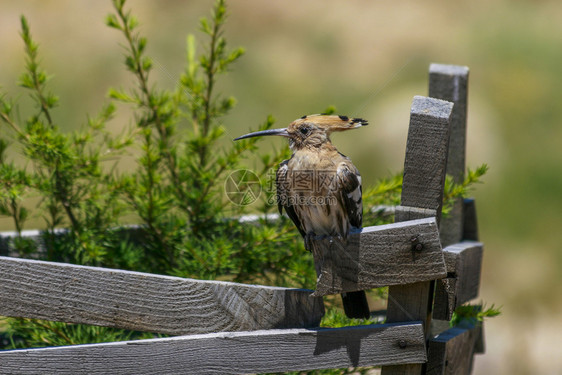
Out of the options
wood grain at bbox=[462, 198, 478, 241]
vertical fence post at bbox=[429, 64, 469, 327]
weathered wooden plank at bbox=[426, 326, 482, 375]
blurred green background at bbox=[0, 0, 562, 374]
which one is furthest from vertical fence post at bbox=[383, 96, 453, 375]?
blurred green background at bbox=[0, 0, 562, 374]

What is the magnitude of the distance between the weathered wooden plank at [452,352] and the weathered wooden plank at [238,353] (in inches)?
11.4

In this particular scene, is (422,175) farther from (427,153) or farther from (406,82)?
(406,82)

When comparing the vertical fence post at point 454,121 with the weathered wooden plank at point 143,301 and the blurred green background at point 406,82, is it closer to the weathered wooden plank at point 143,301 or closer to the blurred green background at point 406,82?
the weathered wooden plank at point 143,301

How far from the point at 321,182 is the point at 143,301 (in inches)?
37.9

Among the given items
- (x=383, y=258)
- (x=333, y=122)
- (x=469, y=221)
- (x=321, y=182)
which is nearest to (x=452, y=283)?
(x=383, y=258)

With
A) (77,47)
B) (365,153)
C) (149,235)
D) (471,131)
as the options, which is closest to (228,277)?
(149,235)

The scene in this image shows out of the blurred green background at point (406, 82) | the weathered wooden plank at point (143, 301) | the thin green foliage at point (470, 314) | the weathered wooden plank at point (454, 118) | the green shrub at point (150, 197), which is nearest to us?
the weathered wooden plank at point (143, 301)

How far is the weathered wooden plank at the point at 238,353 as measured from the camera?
2.13m

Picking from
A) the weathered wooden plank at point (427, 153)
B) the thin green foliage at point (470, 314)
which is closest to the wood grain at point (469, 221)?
the thin green foliage at point (470, 314)

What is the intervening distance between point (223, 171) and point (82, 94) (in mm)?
6342

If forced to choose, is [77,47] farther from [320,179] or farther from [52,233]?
[320,179]

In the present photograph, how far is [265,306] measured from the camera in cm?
226

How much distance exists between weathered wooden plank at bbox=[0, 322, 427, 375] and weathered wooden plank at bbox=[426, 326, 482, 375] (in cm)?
29

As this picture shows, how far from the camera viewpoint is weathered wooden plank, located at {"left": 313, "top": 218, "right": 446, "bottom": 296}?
7.01ft
